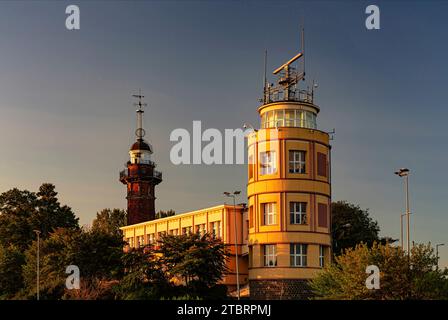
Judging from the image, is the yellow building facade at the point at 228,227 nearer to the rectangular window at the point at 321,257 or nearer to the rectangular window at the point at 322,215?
the rectangular window at the point at 321,257

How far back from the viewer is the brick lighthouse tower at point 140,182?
101 m

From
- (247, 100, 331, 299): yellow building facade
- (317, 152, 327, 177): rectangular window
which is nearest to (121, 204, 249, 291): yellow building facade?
(247, 100, 331, 299): yellow building facade

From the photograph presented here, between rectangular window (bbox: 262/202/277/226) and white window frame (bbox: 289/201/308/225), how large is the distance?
1.51 m

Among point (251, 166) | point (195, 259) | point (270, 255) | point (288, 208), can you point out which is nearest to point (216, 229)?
point (251, 166)

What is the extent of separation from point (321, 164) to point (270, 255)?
9774mm

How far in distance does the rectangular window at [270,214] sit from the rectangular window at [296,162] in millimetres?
3707

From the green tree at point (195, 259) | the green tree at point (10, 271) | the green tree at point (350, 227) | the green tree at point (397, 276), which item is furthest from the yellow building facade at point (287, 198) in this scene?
the green tree at point (10, 271)

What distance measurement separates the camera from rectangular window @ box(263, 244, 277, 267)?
63812 mm

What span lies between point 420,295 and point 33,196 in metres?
84.0

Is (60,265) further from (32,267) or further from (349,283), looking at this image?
(349,283)

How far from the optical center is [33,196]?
11762 centimetres

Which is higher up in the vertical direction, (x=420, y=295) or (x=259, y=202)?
(x=259, y=202)
